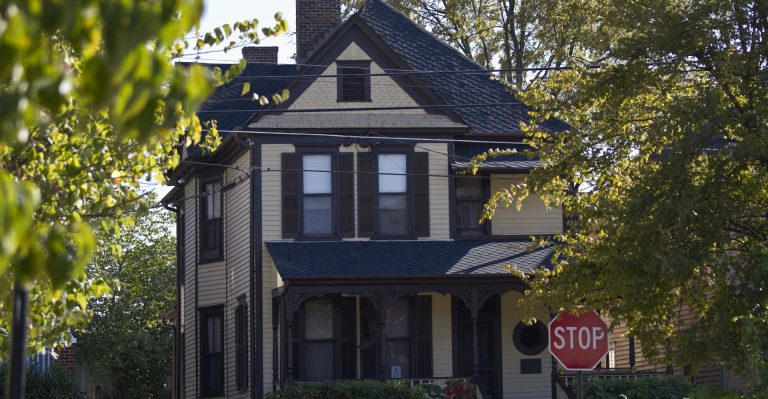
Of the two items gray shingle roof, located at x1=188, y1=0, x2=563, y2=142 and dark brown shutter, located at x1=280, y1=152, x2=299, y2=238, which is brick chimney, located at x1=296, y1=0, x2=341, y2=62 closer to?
gray shingle roof, located at x1=188, y1=0, x2=563, y2=142

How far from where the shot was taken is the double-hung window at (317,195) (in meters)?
27.6

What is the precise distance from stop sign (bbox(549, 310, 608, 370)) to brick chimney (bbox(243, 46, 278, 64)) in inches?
708

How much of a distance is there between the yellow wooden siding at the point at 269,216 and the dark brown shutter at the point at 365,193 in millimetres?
1646

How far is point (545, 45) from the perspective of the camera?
39.9 meters

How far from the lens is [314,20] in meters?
31.0

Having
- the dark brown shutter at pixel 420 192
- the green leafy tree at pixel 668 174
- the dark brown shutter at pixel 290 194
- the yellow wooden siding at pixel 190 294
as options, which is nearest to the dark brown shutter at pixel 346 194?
the dark brown shutter at pixel 290 194

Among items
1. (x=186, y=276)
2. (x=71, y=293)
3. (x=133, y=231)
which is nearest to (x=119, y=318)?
(x=133, y=231)

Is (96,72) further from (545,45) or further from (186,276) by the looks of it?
(545,45)

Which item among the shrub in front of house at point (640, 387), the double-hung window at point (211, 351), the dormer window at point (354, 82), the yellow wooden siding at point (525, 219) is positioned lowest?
the shrub in front of house at point (640, 387)

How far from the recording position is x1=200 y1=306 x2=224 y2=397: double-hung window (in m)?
30.5

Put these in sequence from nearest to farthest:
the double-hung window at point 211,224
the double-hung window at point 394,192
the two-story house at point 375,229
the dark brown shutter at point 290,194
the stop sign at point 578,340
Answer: the stop sign at point 578,340 → the two-story house at point 375,229 → the dark brown shutter at point 290,194 → the double-hung window at point 394,192 → the double-hung window at point 211,224

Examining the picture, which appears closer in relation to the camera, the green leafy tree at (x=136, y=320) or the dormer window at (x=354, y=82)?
the dormer window at (x=354, y=82)

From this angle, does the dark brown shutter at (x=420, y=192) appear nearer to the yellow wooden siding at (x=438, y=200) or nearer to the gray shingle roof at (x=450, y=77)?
the yellow wooden siding at (x=438, y=200)

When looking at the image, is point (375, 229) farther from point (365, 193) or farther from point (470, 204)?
point (470, 204)
